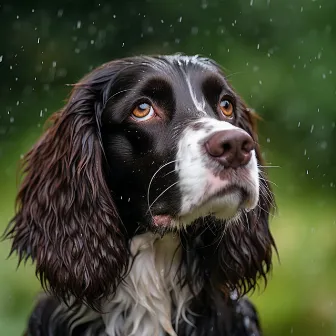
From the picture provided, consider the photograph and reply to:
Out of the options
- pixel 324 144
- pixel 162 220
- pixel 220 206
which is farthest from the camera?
pixel 324 144

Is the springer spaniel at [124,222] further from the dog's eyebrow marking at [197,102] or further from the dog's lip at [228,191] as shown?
the dog's lip at [228,191]

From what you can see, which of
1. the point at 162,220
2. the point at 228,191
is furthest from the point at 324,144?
the point at 228,191

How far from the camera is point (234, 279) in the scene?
160 inches

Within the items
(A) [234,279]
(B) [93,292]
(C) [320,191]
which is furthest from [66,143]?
(C) [320,191]

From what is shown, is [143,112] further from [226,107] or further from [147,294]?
[147,294]

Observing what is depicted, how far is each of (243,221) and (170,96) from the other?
626 millimetres

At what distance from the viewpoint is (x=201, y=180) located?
3.50 meters

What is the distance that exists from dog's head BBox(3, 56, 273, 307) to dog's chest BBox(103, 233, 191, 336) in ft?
0.18

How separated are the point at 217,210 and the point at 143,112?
48 centimetres

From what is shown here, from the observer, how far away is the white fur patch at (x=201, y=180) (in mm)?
3494

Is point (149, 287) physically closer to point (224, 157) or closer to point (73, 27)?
point (224, 157)

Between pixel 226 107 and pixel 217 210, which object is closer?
pixel 217 210

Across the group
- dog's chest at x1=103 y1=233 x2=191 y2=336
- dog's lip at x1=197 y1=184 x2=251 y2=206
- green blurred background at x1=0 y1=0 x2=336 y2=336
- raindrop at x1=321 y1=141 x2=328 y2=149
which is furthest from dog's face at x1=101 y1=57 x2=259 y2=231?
raindrop at x1=321 y1=141 x2=328 y2=149

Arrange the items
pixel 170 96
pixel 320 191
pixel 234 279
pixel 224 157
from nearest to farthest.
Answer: pixel 224 157, pixel 170 96, pixel 234 279, pixel 320 191
